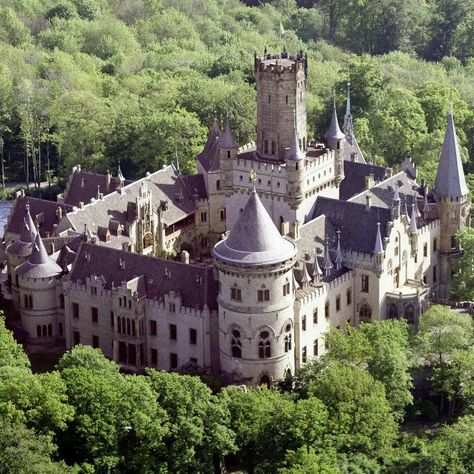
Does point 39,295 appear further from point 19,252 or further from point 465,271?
point 465,271

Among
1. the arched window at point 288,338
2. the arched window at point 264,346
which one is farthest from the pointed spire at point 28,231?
the arched window at point 288,338

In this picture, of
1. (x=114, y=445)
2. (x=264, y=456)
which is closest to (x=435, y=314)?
(x=264, y=456)

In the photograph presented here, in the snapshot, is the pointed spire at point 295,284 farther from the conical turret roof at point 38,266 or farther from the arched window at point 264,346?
the conical turret roof at point 38,266

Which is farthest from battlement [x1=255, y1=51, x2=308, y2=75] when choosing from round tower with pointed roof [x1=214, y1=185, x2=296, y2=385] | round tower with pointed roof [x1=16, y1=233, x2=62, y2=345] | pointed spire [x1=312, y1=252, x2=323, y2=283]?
round tower with pointed roof [x1=16, y1=233, x2=62, y2=345]

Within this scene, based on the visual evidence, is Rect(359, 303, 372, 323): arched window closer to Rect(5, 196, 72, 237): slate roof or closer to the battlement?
the battlement

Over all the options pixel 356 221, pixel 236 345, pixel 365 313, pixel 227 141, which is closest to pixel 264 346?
pixel 236 345
